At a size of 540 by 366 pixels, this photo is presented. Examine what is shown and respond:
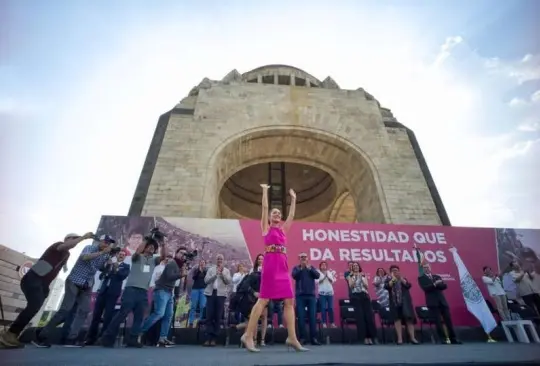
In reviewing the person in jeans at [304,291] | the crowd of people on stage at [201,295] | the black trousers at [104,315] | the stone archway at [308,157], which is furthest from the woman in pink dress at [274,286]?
the stone archway at [308,157]

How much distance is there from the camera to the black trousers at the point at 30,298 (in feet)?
14.5

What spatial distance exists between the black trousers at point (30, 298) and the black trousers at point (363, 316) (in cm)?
568

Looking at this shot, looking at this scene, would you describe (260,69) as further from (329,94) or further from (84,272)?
(84,272)

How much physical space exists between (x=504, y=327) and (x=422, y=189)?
602 cm

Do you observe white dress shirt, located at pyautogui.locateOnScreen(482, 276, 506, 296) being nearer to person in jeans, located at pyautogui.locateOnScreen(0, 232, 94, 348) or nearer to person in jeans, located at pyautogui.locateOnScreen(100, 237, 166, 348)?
person in jeans, located at pyautogui.locateOnScreen(100, 237, 166, 348)

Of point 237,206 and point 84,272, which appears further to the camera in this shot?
point 237,206

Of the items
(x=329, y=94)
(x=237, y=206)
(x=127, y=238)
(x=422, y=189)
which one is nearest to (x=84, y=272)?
(x=127, y=238)

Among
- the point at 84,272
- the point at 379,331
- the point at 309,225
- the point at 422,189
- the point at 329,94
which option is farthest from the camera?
the point at 329,94

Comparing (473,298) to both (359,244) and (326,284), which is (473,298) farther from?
(326,284)

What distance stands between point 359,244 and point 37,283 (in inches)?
282

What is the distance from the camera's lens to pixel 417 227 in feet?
29.5

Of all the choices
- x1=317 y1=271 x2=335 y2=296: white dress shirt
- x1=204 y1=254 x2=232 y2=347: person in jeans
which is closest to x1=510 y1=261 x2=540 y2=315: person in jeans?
x1=317 y1=271 x2=335 y2=296: white dress shirt

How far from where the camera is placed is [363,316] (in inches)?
249

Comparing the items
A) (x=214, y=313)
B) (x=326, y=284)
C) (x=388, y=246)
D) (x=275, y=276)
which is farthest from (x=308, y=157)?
(x=275, y=276)
